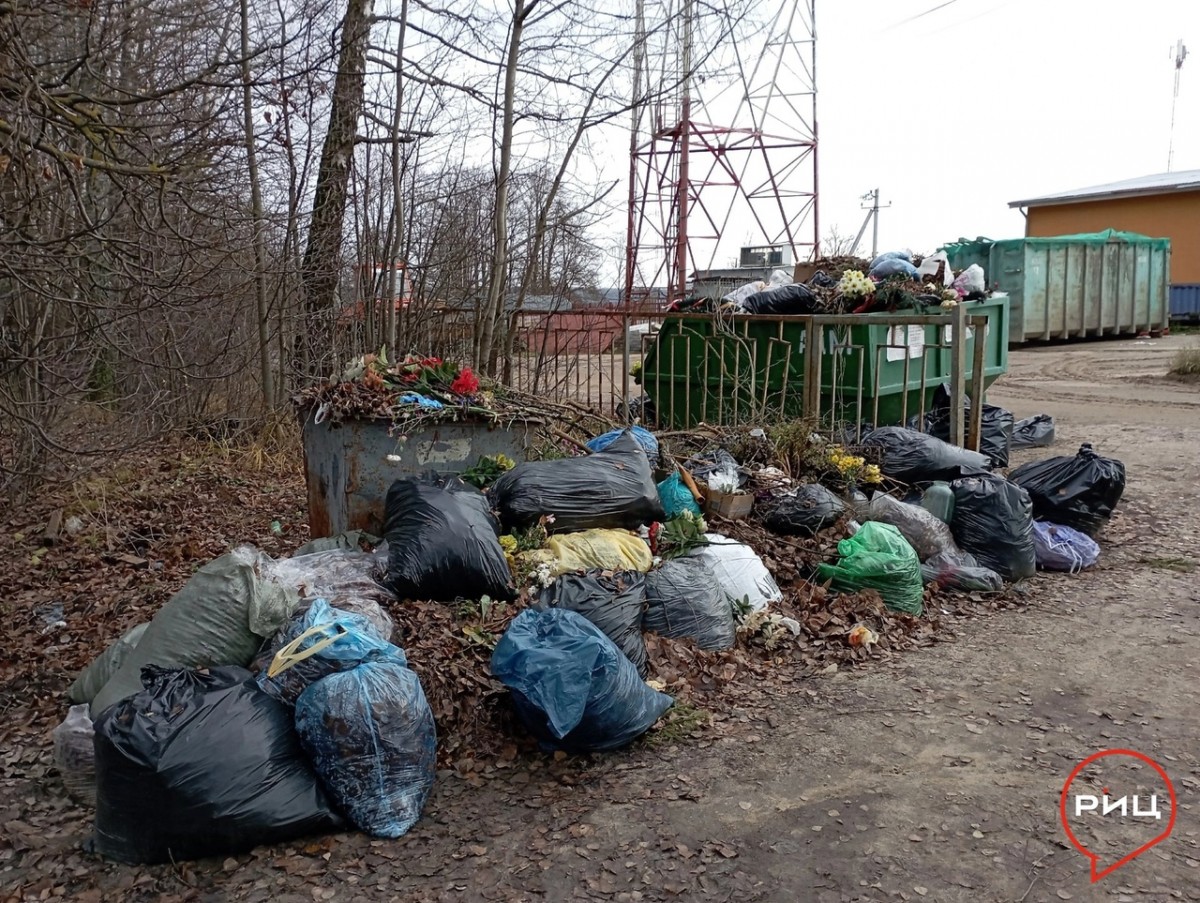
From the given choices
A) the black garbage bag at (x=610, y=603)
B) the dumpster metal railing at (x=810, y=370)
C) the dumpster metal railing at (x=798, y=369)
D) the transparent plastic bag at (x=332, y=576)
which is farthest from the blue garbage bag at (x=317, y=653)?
the dumpster metal railing at (x=810, y=370)

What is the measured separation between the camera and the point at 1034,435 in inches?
330

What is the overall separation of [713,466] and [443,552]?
2176 millimetres

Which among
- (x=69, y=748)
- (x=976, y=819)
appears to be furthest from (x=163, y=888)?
(x=976, y=819)

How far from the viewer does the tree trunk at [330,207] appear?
8031 mm

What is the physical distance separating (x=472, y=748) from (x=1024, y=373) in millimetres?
13346

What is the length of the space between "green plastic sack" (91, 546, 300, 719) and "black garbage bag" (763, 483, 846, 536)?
2764 millimetres

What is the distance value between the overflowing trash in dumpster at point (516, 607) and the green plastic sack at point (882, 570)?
12 millimetres

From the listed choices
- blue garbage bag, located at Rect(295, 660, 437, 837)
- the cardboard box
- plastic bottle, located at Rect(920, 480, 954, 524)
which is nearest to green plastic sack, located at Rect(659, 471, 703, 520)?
the cardboard box

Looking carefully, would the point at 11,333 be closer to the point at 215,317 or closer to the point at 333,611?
the point at 215,317

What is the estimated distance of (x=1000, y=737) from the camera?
3346 mm

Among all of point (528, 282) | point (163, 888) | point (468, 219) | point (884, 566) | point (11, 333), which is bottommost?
point (163, 888)

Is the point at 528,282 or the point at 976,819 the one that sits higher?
the point at 528,282

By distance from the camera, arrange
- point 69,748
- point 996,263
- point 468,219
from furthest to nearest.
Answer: point 996,263, point 468,219, point 69,748

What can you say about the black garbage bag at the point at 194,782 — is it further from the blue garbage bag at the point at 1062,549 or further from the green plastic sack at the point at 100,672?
the blue garbage bag at the point at 1062,549
